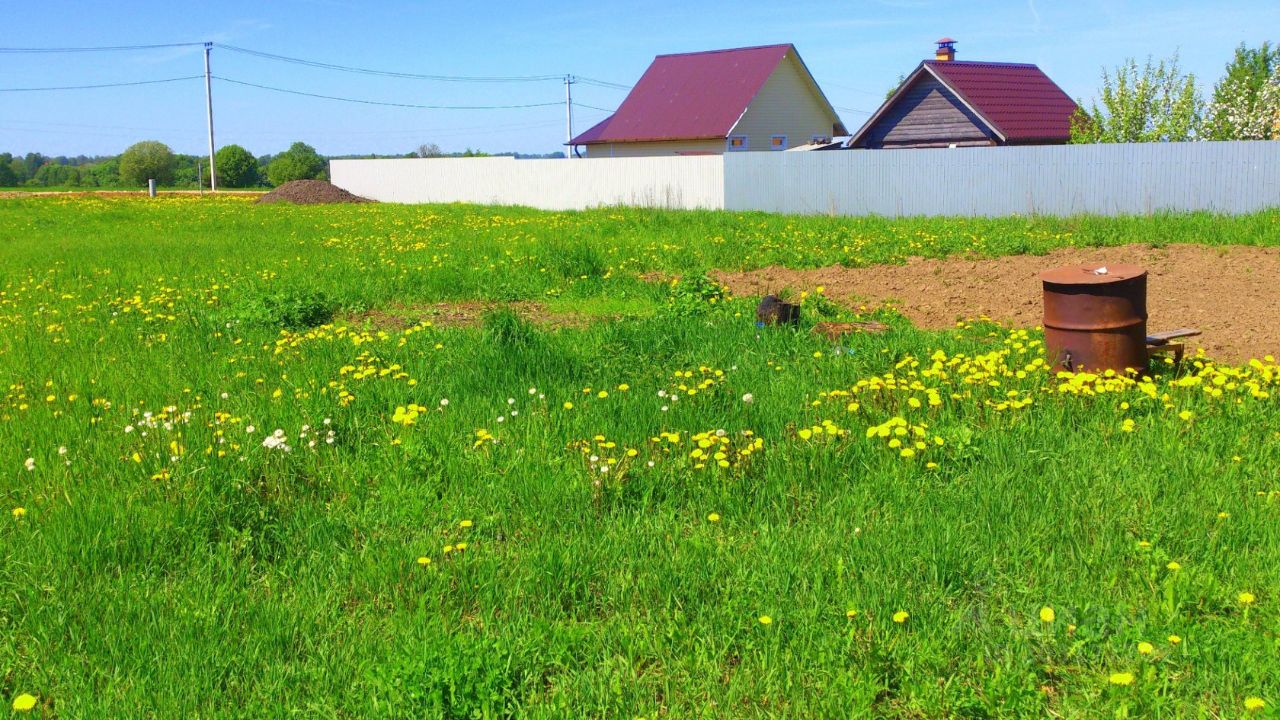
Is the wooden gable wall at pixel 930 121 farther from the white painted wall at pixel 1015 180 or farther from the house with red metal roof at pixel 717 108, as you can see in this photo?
the house with red metal roof at pixel 717 108

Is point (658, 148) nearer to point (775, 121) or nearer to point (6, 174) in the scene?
point (775, 121)

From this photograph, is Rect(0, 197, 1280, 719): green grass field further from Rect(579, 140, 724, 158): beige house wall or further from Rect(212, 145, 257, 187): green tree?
Rect(212, 145, 257, 187): green tree

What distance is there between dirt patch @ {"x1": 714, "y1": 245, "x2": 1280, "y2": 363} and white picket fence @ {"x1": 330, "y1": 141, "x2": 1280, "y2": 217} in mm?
7854

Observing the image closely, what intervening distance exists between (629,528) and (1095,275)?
4049mm

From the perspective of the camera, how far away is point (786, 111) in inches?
1517

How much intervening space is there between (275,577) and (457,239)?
520 inches

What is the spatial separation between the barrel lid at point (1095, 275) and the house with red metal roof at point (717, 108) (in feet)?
97.6

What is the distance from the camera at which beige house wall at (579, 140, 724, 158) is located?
36.7m

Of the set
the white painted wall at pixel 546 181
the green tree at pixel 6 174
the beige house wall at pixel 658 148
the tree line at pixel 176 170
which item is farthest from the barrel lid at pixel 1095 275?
the green tree at pixel 6 174

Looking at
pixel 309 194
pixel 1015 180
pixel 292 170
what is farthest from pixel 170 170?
pixel 1015 180

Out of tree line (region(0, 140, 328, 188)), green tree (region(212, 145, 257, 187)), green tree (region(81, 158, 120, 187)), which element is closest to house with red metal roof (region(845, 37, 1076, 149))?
tree line (region(0, 140, 328, 188))

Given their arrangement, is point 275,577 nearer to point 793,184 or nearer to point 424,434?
point 424,434

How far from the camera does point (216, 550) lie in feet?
14.0

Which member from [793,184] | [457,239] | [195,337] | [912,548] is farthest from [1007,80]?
[912,548]
